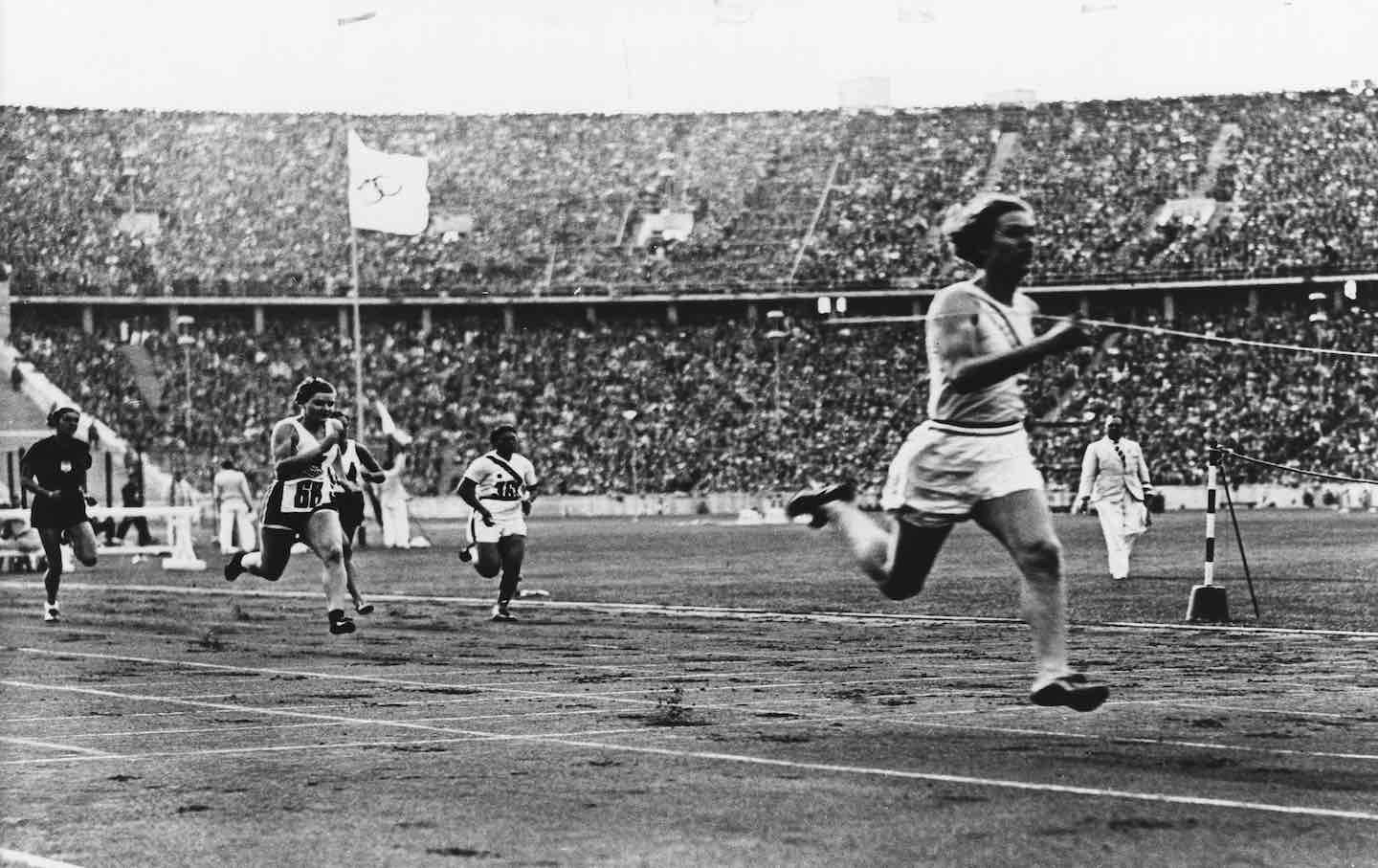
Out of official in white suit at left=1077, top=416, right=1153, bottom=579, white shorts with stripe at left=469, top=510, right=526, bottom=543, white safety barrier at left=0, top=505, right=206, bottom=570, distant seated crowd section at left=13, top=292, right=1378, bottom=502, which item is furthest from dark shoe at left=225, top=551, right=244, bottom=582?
distant seated crowd section at left=13, top=292, right=1378, bottom=502

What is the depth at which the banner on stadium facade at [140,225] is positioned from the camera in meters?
67.2

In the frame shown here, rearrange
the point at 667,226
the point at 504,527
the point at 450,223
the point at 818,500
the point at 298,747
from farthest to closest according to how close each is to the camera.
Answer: the point at 450,223 < the point at 667,226 < the point at 504,527 < the point at 818,500 < the point at 298,747

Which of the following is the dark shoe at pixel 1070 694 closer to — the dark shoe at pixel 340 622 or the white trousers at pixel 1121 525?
the dark shoe at pixel 340 622

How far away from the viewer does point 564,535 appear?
4456 centimetres

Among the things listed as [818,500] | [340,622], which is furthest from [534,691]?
[340,622]

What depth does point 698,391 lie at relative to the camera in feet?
213

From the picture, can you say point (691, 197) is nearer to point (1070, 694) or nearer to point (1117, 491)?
point (1117, 491)

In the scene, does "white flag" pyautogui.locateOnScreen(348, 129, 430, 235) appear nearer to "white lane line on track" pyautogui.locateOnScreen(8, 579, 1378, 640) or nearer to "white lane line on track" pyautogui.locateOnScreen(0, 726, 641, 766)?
"white lane line on track" pyautogui.locateOnScreen(8, 579, 1378, 640)

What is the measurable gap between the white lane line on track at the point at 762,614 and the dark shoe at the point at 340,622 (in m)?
3.49

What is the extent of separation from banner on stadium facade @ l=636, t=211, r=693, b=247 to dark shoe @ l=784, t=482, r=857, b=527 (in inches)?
2318

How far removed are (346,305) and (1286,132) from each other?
3009 centimetres

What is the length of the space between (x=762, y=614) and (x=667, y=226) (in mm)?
51153

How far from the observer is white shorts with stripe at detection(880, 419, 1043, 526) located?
818 cm

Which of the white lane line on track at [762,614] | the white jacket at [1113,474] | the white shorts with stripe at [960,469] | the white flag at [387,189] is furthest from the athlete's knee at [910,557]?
the white flag at [387,189]
